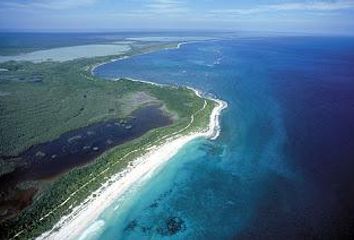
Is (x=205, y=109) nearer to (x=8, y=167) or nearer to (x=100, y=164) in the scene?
(x=100, y=164)

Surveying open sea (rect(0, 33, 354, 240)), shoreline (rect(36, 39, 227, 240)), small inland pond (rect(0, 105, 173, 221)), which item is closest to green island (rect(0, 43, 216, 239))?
small inland pond (rect(0, 105, 173, 221))

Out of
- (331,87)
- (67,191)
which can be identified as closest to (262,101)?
(331,87)

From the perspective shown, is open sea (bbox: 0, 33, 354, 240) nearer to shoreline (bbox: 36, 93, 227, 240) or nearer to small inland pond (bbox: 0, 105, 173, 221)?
shoreline (bbox: 36, 93, 227, 240)

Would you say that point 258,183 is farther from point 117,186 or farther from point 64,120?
point 64,120

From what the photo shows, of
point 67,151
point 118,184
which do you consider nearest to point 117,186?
point 118,184

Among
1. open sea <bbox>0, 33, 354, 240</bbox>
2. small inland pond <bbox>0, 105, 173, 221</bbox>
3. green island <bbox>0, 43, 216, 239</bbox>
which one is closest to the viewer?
open sea <bbox>0, 33, 354, 240</bbox>

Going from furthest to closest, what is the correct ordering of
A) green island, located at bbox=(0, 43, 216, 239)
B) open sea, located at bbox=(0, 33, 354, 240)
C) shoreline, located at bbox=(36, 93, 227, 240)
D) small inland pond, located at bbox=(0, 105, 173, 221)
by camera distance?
small inland pond, located at bbox=(0, 105, 173, 221) < green island, located at bbox=(0, 43, 216, 239) < open sea, located at bbox=(0, 33, 354, 240) < shoreline, located at bbox=(36, 93, 227, 240)

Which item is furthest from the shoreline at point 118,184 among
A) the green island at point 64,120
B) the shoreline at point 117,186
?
the green island at point 64,120
